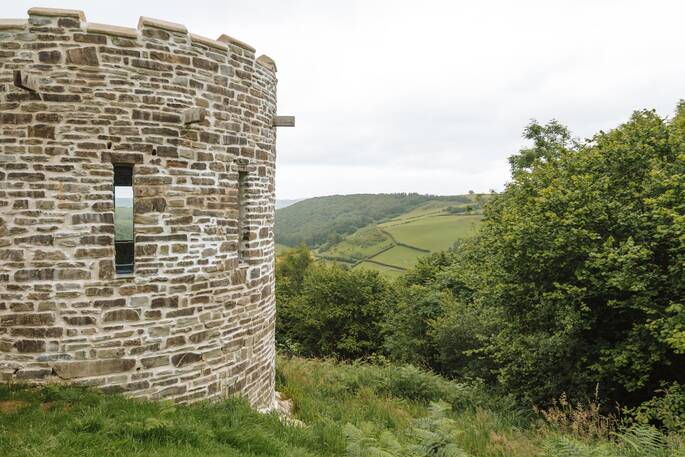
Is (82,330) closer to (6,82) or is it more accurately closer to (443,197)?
(6,82)

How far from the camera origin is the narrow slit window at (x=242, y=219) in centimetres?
782

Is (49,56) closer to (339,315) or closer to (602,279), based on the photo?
(602,279)

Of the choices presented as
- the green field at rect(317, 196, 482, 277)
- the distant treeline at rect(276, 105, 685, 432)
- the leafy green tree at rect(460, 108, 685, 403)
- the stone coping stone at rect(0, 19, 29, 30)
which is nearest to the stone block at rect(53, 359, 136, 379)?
the stone coping stone at rect(0, 19, 29, 30)

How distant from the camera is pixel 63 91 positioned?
606cm

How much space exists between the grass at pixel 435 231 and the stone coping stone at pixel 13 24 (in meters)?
46.5

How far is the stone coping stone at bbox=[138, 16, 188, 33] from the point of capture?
20.8 ft

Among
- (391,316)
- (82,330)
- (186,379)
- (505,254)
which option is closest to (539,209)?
(505,254)

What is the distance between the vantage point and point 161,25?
21.2ft

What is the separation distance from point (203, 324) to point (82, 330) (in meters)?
1.61

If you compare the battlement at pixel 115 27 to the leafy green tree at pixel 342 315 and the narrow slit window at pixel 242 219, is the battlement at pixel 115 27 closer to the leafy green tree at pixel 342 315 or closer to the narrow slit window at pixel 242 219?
the narrow slit window at pixel 242 219

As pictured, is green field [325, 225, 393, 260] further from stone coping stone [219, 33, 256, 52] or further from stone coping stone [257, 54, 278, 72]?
stone coping stone [219, 33, 256, 52]

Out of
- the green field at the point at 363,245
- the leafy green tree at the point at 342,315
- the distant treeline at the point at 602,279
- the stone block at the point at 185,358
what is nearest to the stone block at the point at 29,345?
the stone block at the point at 185,358

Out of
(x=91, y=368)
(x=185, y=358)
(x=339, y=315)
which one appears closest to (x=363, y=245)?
(x=339, y=315)

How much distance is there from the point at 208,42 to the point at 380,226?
67328 millimetres
